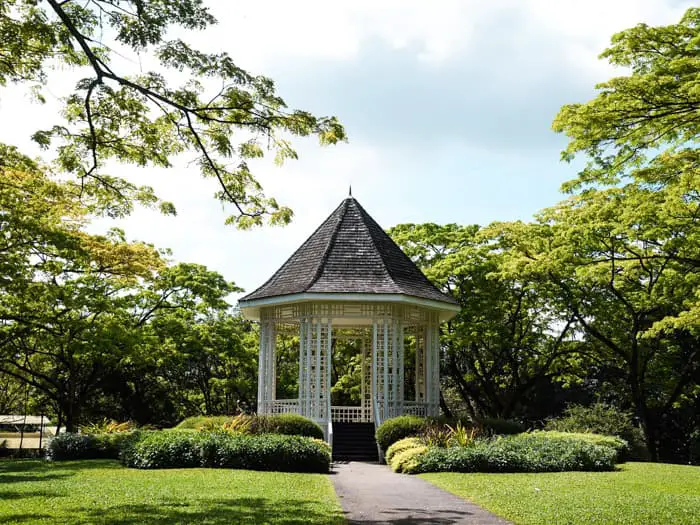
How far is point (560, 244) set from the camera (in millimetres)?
24484

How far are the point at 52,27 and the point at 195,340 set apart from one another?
68.7 ft

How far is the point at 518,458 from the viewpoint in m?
15.6

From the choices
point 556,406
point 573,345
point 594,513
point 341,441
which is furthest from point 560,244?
point 594,513

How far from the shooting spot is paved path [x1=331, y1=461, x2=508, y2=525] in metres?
9.22

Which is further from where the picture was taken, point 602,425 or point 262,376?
point 602,425

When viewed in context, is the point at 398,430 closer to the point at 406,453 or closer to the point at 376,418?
the point at 376,418

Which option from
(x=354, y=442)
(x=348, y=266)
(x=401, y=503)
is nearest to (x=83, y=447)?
(x=354, y=442)

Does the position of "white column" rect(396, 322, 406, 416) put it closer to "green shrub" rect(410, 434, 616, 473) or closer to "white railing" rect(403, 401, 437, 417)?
"white railing" rect(403, 401, 437, 417)

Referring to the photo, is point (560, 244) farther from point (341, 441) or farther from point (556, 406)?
point (556, 406)

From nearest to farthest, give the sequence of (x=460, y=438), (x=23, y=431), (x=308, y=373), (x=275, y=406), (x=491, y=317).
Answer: (x=460, y=438)
(x=308, y=373)
(x=275, y=406)
(x=491, y=317)
(x=23, y=431)

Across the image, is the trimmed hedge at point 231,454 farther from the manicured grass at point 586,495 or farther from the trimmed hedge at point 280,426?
the manicured grass at point 586,495

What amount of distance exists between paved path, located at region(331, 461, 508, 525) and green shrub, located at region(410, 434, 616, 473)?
1.04 meters

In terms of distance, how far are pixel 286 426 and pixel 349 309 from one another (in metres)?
5.31

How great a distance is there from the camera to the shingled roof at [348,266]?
21.5 meters
